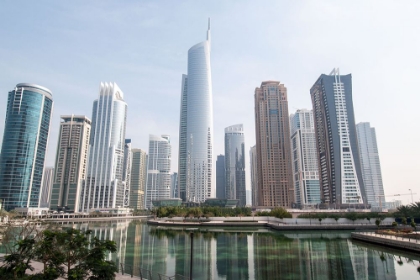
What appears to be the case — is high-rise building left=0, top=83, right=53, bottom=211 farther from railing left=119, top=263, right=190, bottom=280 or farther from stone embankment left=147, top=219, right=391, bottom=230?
railing left=119, top=263, right=190, bottom=280

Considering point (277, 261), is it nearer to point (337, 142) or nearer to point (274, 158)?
point (337, 142)

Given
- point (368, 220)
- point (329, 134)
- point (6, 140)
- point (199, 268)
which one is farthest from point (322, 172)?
point (6, 140)

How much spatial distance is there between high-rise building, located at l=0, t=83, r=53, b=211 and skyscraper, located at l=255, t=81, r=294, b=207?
14396 cm

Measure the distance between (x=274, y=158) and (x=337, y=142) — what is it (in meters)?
43.6

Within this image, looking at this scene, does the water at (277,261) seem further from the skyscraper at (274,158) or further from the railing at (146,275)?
the skyscraper at (274,158)

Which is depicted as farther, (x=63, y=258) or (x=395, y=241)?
(x=395, y=241)

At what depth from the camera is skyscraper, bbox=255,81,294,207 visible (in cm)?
18888

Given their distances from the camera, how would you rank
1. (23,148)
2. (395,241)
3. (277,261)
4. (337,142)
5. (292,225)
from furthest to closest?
1. (337,142)
2. (23,148)
3. (292,225)
4. (395,241)
5. (277,261)

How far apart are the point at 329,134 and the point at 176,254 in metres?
157

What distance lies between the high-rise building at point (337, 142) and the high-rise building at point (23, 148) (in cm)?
17897

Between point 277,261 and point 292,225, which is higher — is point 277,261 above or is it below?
below

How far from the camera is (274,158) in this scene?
193500mm

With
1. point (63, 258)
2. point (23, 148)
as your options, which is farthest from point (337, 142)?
point (23, 148)


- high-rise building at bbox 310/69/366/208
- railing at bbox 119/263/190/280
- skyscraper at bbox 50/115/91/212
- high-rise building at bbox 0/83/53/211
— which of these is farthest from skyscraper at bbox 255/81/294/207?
railing at bbox 119/263/190/280
